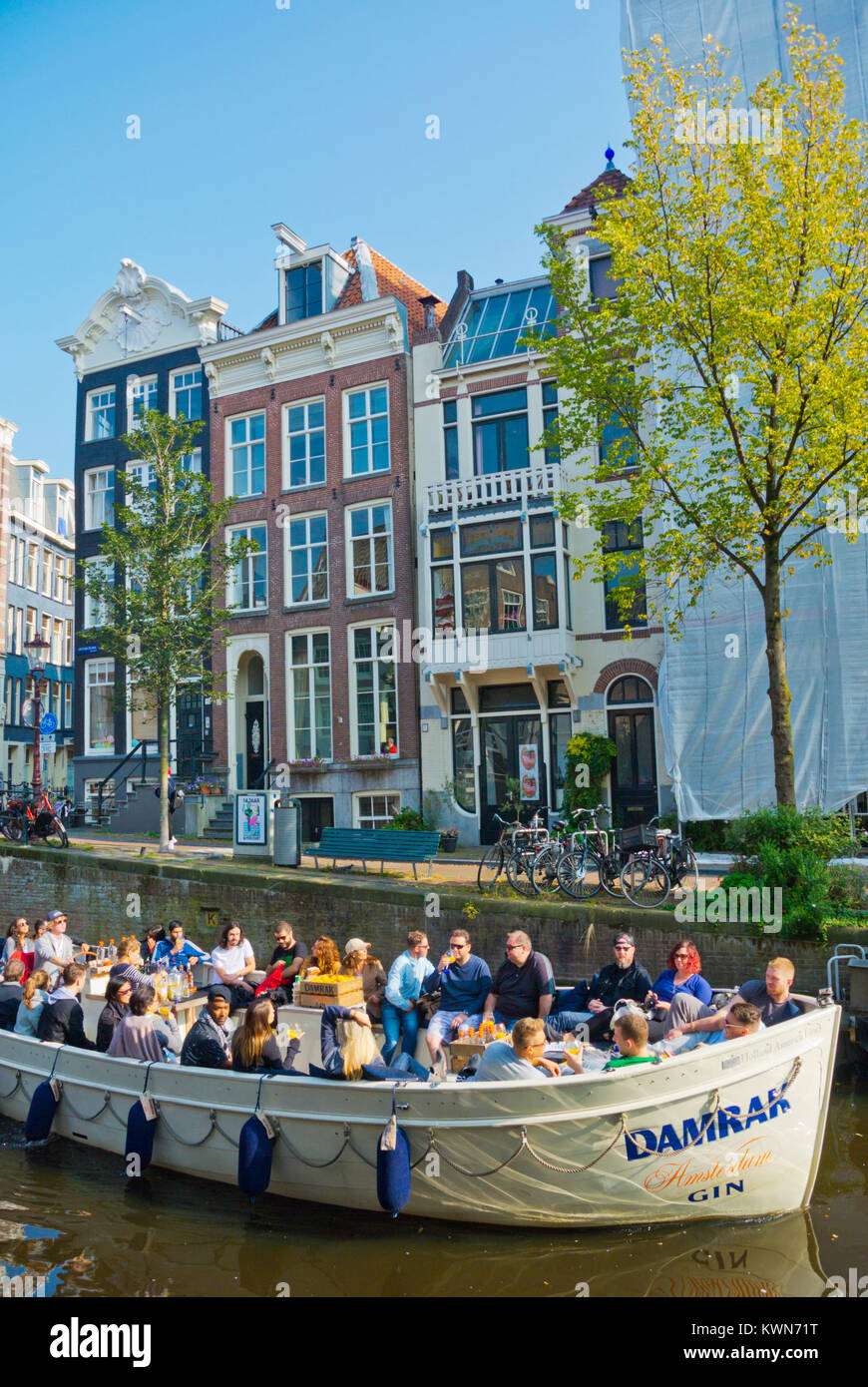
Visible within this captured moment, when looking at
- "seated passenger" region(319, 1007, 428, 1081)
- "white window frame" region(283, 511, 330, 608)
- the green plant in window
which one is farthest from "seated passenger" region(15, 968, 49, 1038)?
"white window frame" region(283, 511, 330, 608)

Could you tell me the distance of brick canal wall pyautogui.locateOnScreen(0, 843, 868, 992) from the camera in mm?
11570

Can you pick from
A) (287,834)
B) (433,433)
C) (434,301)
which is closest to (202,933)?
(287,834)

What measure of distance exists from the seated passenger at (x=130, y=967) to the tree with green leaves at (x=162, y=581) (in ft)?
25.8

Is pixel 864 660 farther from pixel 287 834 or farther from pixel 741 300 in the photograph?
pixel 287 834

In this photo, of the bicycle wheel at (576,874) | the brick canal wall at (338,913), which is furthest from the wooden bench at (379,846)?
the bicycle wheel at (576,874)

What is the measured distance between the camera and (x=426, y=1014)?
30.0ft

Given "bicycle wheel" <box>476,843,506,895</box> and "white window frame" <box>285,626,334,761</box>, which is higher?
"white window frame" <box>285,626,334,761</box>

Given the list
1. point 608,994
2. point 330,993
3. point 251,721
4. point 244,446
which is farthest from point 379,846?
point 244,446

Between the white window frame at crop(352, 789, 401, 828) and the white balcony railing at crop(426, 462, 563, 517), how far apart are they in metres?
6.41

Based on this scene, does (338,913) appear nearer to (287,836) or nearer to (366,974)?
(287,836)

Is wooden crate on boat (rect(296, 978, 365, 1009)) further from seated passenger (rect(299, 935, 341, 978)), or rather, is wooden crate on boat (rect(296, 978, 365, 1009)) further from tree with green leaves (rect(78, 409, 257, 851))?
tree with green leaves (rect(78, 409, 257, 851))

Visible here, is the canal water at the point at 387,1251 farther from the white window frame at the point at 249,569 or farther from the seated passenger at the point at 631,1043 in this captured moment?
the white window frame at the point at 249,569

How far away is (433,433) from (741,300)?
11.0 meters

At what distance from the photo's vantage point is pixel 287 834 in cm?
1658
